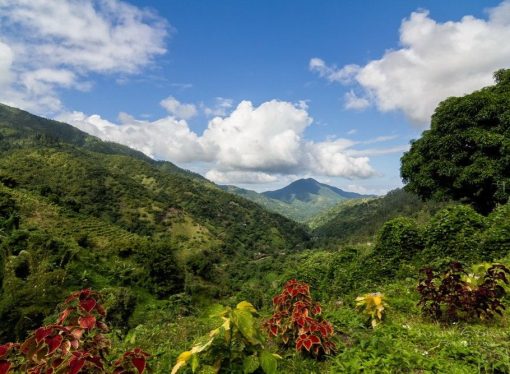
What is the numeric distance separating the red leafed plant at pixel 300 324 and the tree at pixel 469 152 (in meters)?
16.6

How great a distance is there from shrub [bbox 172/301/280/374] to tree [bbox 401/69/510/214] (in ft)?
60.6

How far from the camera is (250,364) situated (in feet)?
14.1

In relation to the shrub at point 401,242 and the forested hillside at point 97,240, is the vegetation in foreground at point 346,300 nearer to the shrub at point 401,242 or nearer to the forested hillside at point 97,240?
the shrub at point 401,242

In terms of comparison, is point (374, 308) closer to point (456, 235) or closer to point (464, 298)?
point (464, 298)

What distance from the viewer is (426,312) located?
7.59 meters

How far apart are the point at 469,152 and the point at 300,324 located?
19.0m

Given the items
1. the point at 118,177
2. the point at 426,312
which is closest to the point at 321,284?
the point at 426,312

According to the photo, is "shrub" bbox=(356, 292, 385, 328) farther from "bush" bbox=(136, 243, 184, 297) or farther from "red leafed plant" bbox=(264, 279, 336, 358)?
"bush" bbox=(136, 243, 184, 297)

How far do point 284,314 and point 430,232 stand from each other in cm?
941

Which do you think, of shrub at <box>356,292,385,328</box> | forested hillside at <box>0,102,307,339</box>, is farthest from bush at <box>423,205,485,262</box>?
forested hillside at <box>0,102,307,339</box>

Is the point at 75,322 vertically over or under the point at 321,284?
over

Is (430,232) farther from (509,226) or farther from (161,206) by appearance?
(161,206)

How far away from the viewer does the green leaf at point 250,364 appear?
4.24 metres

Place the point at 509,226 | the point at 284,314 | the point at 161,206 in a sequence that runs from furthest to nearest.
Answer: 1. the point at 161,206
2. the point at 509,226
3. the point at 284,314
